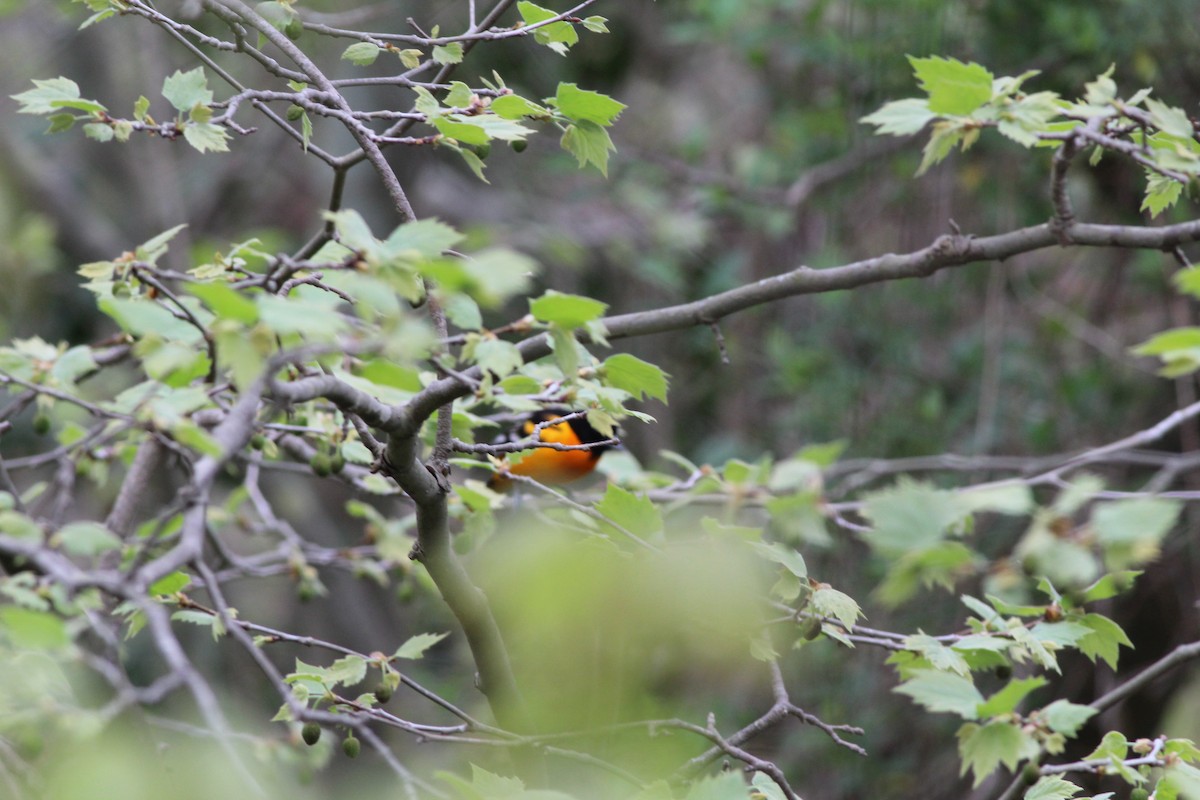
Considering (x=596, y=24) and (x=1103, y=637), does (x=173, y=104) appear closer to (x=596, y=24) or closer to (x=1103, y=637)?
(x=596, y=24)

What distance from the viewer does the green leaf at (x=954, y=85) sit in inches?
55.4

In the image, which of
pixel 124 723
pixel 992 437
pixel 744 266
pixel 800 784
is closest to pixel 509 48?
pixel 744 266

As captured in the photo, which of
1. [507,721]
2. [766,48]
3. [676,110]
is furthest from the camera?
[676,110]

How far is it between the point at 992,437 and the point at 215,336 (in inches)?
146

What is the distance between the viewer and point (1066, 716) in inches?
48.4

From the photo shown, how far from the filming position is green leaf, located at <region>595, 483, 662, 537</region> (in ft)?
4.94

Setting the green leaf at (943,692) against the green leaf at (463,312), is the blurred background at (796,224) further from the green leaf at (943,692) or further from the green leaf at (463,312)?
the green leaf at (943,692)

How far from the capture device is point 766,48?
5031 mm

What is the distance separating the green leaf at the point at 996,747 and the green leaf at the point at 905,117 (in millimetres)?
755

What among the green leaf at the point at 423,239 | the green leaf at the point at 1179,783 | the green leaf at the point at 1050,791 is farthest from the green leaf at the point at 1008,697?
the green leaf at the point at 423,239

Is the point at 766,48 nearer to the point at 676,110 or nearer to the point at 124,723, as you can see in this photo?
the point at 676,110

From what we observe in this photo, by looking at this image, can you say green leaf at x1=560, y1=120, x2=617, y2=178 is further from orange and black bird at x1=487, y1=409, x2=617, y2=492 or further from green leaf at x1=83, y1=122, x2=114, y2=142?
orange and black bird at x1=487, y1=409, x2=617, y2=492

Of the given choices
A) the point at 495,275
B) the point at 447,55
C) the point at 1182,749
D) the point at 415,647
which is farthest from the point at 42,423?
the point at 1182,749

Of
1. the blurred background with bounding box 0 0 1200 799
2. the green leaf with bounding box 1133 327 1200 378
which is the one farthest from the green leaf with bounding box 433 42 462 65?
the blurred background with bounding box 0 0 1200 799
